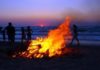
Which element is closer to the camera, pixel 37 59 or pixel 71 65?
pixel 71 65

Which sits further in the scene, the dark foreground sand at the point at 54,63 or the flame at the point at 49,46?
the flame at the point at 49,46

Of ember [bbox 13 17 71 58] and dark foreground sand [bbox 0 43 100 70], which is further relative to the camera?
ember [bbox 13 17 71 58]

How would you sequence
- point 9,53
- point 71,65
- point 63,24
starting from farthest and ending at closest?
1. point 63,24
2. point 9,53
3. point 71,65

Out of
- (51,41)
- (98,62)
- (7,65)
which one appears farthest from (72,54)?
(7,65)

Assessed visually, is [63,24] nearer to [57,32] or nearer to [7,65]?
[57,32]

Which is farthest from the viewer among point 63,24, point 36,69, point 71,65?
point 63,24

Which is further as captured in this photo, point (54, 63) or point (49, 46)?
point (49, 46)

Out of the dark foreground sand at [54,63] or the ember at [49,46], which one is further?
the ember at [49,46]

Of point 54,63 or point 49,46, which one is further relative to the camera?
point 49,46

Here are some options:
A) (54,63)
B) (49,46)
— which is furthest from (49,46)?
(54,63)

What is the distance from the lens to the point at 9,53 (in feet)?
78.8

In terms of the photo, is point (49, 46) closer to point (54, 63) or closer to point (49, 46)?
point (49, 46)

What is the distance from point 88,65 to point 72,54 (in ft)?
15.0

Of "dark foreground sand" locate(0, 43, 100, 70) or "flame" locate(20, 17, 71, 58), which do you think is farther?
"flame" locate(20, 17, 71, 58)
